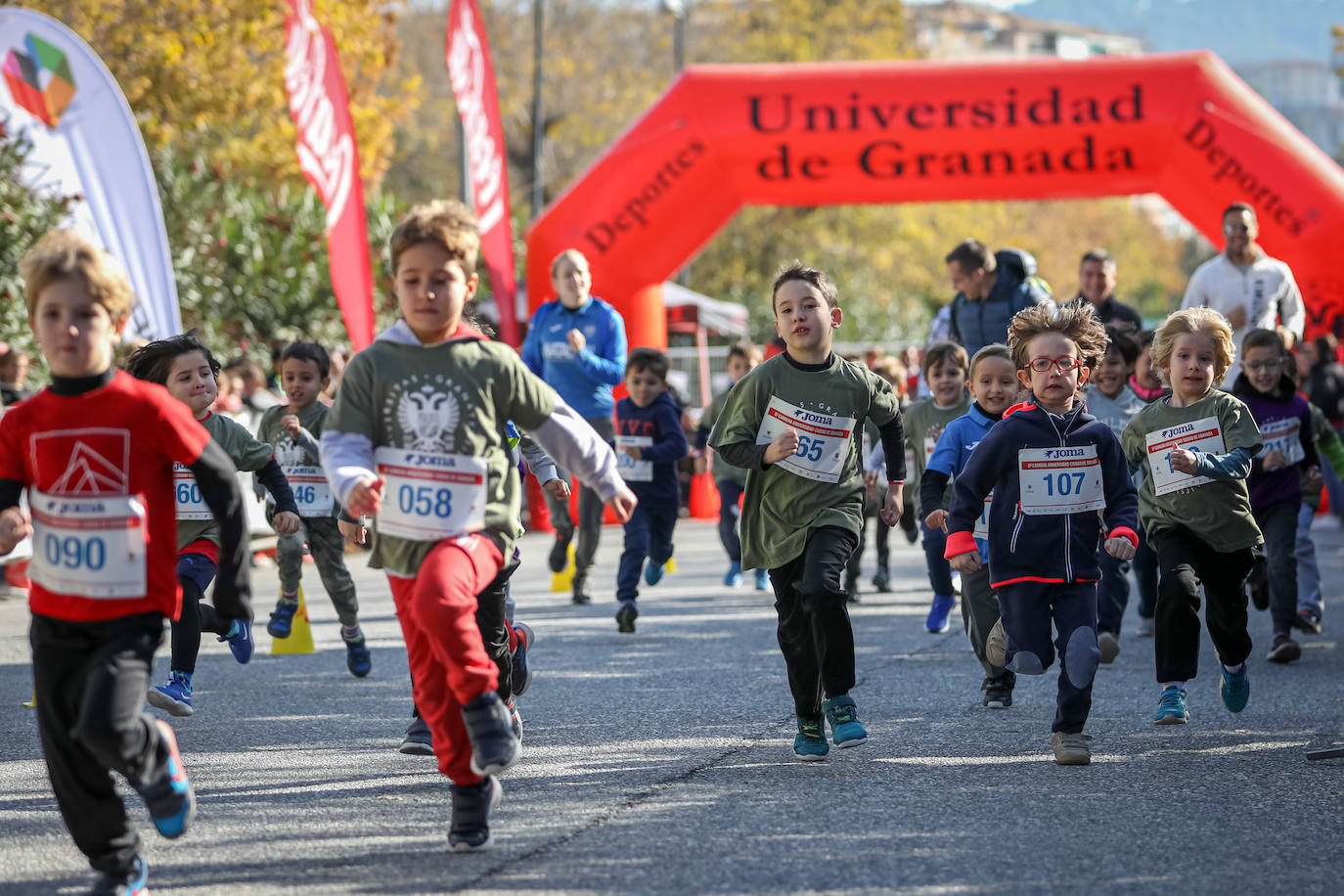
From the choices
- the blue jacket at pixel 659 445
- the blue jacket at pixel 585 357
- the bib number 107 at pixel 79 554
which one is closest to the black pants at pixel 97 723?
the bib number 107 at pixel 79 554

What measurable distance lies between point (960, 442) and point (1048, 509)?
1.29m

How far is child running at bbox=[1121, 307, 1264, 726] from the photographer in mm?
6418

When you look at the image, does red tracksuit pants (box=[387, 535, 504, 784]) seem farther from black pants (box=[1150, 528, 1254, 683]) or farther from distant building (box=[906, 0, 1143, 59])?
distant building (box=[906, 0, 1143, 59])

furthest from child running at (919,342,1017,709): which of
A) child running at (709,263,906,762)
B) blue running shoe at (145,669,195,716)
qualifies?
blue running shoe at (145,669,195,716)

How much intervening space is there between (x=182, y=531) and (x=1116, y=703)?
12.8ft

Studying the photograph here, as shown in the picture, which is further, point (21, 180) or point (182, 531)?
point (21, 180)

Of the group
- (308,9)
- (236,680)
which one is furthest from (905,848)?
(308,9)

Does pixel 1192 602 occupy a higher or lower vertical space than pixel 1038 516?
lower

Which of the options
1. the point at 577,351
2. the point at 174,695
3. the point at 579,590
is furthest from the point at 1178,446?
the point at 577,351

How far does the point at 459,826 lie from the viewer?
14.8ft

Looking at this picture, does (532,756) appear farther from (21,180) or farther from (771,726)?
(21,180)

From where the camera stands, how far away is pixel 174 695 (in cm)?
658

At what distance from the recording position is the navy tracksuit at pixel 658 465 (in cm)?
1027

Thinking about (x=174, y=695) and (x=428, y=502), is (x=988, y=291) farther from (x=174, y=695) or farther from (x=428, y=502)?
(x=428, y=502)
